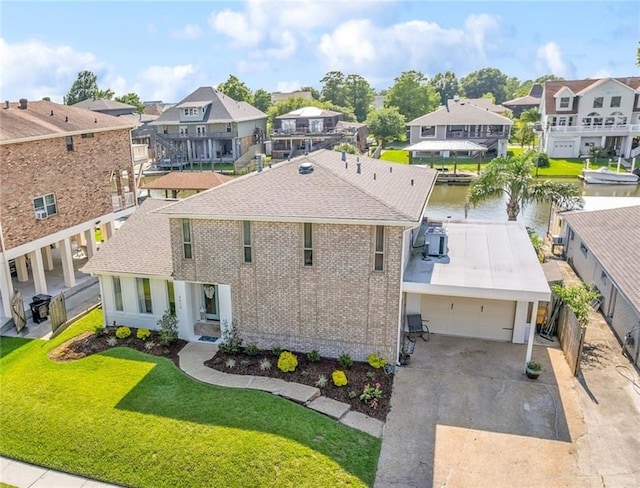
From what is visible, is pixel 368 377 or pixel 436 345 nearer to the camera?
pixel 368 377

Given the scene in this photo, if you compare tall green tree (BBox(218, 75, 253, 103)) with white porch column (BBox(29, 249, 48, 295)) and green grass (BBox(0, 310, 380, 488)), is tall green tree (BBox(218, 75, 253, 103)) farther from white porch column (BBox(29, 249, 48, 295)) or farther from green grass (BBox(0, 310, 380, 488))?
green grass (BBox(0, 310, 380, 488))

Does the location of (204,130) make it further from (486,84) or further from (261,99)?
(486,84)

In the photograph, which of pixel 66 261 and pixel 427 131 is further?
pixel 427 131

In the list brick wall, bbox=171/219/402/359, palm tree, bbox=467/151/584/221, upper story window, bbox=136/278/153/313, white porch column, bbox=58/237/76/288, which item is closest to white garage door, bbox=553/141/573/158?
palm tree, bbox=467/151/584/221

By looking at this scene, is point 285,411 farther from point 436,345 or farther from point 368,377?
point 436,345

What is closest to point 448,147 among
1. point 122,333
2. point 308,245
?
point 308,245

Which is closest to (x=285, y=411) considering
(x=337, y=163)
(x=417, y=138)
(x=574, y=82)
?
(x=337, y=163)
